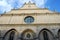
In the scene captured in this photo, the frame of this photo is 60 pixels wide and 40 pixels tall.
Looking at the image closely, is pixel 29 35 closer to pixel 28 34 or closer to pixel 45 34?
pixel 28 34

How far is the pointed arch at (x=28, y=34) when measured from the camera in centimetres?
1540

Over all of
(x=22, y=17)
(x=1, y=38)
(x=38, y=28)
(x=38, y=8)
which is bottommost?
(x=1, y=38)

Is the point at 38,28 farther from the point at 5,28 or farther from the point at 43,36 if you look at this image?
the point at 5,28

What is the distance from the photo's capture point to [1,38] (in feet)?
49.0

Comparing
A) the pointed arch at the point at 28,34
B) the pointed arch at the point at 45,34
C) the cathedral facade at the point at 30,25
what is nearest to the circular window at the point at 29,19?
the cathedral facade at the point at 30,25

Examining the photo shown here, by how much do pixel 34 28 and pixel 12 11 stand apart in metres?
4.54

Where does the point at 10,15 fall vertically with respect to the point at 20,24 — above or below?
above

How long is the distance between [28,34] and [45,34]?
2120 mm

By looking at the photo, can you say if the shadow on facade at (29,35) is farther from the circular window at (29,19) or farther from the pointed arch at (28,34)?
the circular window at (29,19)

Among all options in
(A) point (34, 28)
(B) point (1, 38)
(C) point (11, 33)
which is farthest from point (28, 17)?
(B) point (1, 38)

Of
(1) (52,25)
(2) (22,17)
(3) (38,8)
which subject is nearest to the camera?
(1) (52,25)

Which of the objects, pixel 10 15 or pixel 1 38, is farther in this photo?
pixel 10 15

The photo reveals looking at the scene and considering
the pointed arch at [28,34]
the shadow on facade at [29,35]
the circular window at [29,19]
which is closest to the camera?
the shadow on facade at [29,35]

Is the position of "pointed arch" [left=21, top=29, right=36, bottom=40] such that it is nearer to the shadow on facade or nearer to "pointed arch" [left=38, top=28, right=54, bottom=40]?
the shadow on facade
